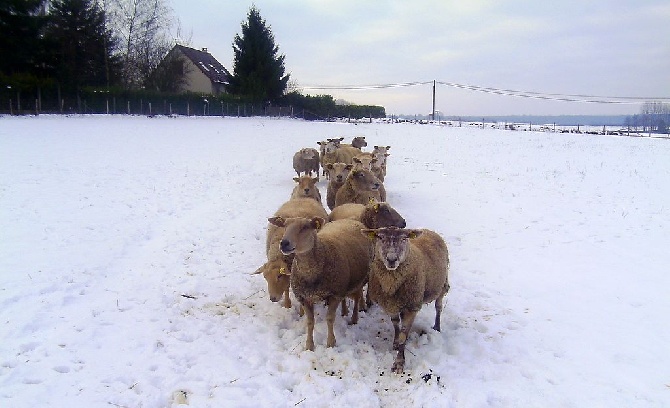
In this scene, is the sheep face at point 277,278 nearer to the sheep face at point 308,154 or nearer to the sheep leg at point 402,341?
the sheep leg at point 402,341

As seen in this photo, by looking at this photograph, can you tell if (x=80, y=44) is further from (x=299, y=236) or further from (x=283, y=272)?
(x=299, y=236)

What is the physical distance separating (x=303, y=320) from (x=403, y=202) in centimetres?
837

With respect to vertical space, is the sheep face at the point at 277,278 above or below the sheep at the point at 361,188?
below

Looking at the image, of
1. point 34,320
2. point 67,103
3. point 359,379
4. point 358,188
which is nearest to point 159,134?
point 67,103

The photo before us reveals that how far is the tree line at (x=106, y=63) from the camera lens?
37781 mm

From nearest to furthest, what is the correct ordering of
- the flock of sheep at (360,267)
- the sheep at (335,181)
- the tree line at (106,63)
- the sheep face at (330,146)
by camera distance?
1. the flock of sheep at (360,267)
2. the sheep at (335,181)
3. the sheep face at (330,146)
4. the tree line at (106,63)

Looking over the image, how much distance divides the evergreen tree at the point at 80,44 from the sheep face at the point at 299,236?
133ft

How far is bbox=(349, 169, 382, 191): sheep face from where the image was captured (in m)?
10.3

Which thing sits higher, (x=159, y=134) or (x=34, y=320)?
(x=159, y=134)

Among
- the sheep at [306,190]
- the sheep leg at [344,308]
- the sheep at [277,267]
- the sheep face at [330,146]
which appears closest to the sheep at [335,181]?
the sheep at [306,190]

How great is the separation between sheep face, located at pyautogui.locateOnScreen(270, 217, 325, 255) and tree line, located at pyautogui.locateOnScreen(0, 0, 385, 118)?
119ft

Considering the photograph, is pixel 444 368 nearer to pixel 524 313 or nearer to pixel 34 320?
pixel 524 313

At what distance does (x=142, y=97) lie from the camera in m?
43.7

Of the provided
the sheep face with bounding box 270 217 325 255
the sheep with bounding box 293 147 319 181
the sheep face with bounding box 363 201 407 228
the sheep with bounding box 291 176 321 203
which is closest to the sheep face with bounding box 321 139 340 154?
the sheep with bounding box 293 147 319 181
